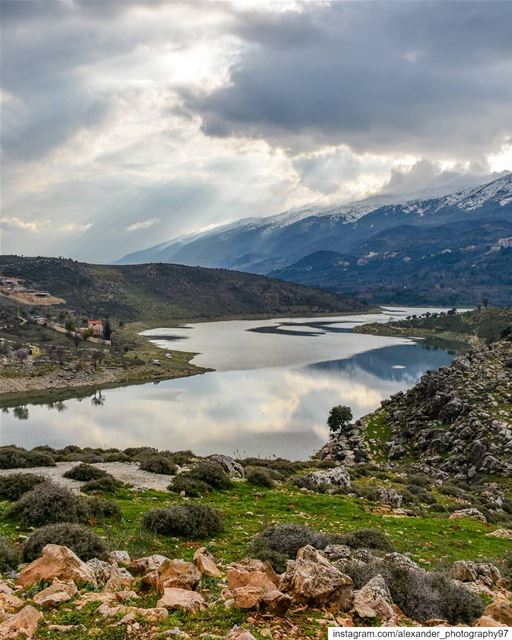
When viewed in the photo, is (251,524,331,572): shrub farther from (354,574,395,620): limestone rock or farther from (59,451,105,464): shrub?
(59,451,105,464): shrub

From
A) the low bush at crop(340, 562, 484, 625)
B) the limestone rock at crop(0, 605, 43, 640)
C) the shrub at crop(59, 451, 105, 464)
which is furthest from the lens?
the shrub at crop(59, 451, 105, 464)

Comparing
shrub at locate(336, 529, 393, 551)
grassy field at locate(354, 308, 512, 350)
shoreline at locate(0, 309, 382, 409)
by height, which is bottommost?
grassy field at locate(354, 308, 512, 350)

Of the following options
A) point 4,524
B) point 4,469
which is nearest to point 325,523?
point 4,524

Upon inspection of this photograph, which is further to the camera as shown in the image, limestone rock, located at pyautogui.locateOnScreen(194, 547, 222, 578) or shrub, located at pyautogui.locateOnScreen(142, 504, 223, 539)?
shrub, located at pyautogui.locateOnScreen(142, 504, 223, 539)

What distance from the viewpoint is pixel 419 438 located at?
150ft

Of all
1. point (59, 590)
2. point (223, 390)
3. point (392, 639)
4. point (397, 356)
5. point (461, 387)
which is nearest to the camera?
point (392, 639)

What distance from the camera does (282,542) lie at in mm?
13883

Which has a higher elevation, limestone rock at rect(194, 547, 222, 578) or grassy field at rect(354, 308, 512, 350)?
limestone rock at rect(194, 547, 222, 578)

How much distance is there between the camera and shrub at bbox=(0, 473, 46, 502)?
754 inches

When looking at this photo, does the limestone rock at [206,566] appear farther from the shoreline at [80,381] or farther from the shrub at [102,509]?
the shoreline at [80,381]

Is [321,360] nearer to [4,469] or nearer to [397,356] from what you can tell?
[397,356]

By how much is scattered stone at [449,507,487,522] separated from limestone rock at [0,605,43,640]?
19.5 meters

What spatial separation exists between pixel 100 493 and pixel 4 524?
17.5ft

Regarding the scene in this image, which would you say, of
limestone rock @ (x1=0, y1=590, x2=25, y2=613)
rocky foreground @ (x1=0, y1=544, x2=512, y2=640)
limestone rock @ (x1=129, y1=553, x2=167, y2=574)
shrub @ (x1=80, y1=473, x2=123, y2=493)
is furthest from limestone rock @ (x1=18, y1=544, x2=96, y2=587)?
shrub @ (x1=80, y1=473, x2=123, y2=493)
